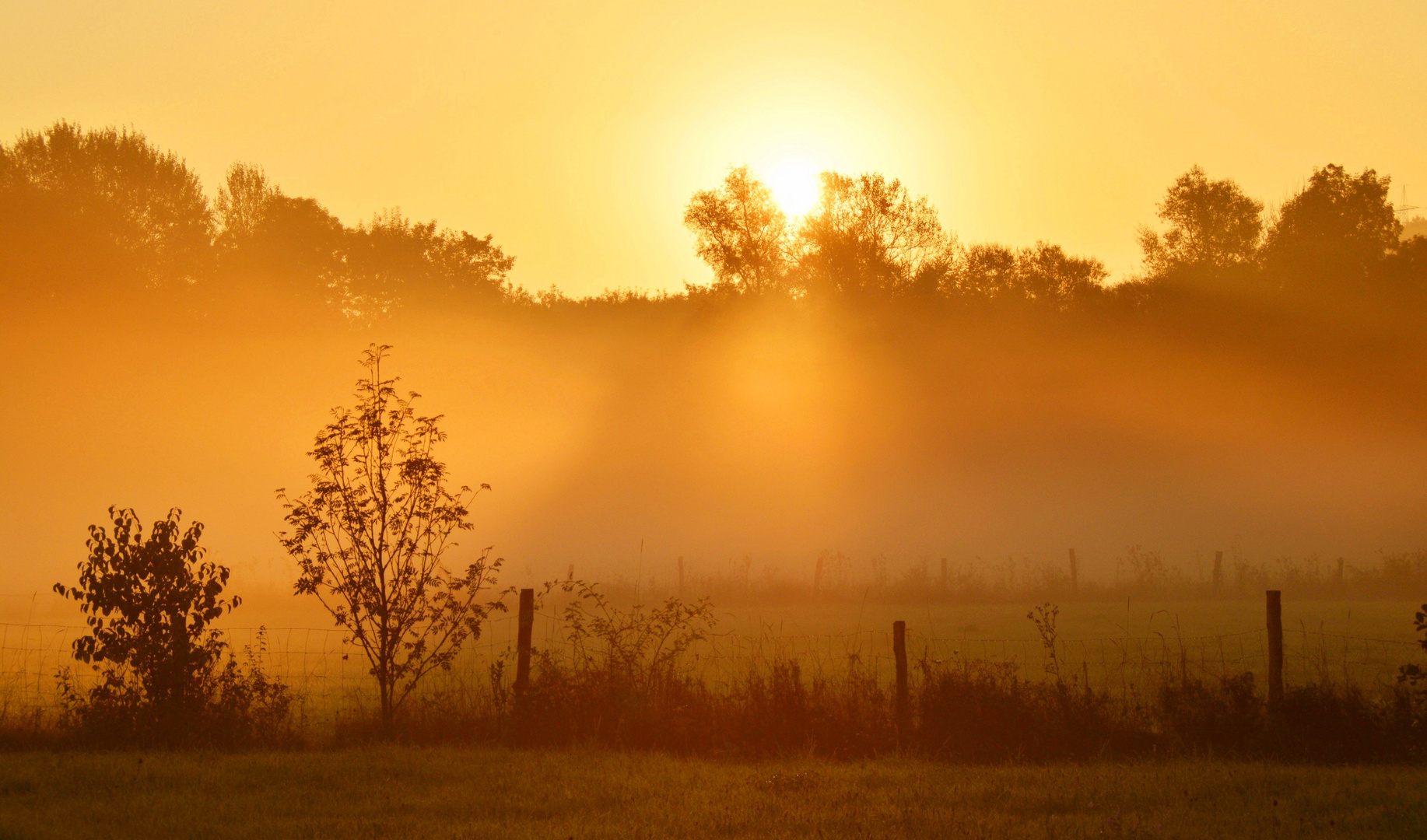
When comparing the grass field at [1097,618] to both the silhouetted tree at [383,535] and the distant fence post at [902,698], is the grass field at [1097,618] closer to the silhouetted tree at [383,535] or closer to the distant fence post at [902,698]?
the distant fence post at [902,698]

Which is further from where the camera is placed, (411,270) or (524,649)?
(411,270)

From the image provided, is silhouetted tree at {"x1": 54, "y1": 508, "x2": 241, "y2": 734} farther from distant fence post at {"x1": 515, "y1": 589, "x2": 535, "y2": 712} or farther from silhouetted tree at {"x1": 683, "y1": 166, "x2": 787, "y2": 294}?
silhouetted tree at {"x1": 683, "y1": 166, "x2": 787, "y2": 294}

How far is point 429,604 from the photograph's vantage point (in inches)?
556

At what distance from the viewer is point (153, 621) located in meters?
13.2

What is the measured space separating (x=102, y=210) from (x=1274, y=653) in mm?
64520

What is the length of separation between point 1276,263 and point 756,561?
29.7 metres

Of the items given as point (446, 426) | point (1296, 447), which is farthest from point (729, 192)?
point (1296, 447)

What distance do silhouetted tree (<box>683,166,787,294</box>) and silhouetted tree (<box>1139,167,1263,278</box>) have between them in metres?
19.7

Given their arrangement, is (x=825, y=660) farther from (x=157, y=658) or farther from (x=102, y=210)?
(x=102, y=210)

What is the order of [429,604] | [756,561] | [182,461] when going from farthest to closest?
[182,461] → [756,561] → [429,604]

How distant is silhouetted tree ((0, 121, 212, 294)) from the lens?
195 feet

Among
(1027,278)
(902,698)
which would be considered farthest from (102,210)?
(902,698)

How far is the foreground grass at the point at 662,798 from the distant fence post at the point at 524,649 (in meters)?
1.19

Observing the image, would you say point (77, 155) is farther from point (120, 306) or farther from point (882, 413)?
point (882, 413)
